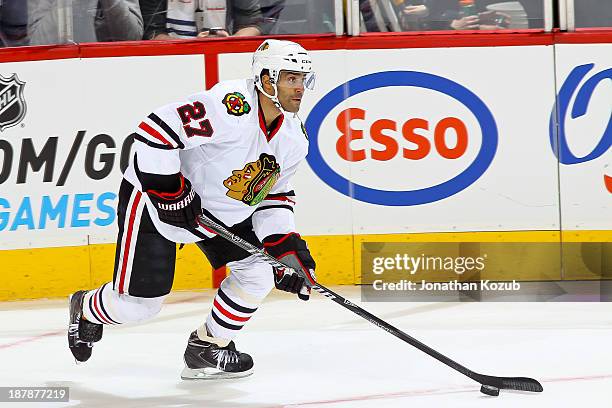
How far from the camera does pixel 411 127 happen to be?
5059 mm

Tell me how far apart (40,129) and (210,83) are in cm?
77

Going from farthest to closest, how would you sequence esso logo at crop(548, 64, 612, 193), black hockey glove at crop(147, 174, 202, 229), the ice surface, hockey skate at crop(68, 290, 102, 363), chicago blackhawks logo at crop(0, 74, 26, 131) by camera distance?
1. esso logo at crop(548, 64, 612, 193)
2. chicago blackhawks logo at crop(0, 74, 26, 131)
3. hockey skate at crop(68, 290, 102, 363)
4. the ice surface
5. black hockey glove at crop(147, 174, 202, 229)

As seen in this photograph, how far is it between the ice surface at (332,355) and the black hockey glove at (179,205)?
0.52 metres

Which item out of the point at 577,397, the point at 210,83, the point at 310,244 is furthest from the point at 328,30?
the point at 577,397

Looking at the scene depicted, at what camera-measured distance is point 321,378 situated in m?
3.48

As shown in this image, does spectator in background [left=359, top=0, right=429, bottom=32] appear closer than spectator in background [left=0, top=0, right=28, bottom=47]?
No

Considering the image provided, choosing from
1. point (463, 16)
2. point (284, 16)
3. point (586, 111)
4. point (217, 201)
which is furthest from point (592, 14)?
point (217, 201)

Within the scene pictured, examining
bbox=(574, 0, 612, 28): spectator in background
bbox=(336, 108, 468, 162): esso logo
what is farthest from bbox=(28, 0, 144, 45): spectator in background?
bbox=(574, 0, 612, 28): spectator in background

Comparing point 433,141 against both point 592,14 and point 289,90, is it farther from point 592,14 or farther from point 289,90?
point 289,90

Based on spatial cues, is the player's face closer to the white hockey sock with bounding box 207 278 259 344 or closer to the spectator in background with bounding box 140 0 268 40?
the white hockey sock with bounding box 207 278 259 344

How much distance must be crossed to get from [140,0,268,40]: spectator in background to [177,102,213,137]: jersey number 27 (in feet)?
6.62

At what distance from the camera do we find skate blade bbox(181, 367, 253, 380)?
3518mm

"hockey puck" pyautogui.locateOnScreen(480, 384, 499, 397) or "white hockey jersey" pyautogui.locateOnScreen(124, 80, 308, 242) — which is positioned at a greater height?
"white hockey jersey" pyautogui.locateOnScreen(124, 80, 308, 242)

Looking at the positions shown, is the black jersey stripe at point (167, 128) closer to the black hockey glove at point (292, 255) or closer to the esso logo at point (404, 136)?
the black hockey glove at point (292, 255)
